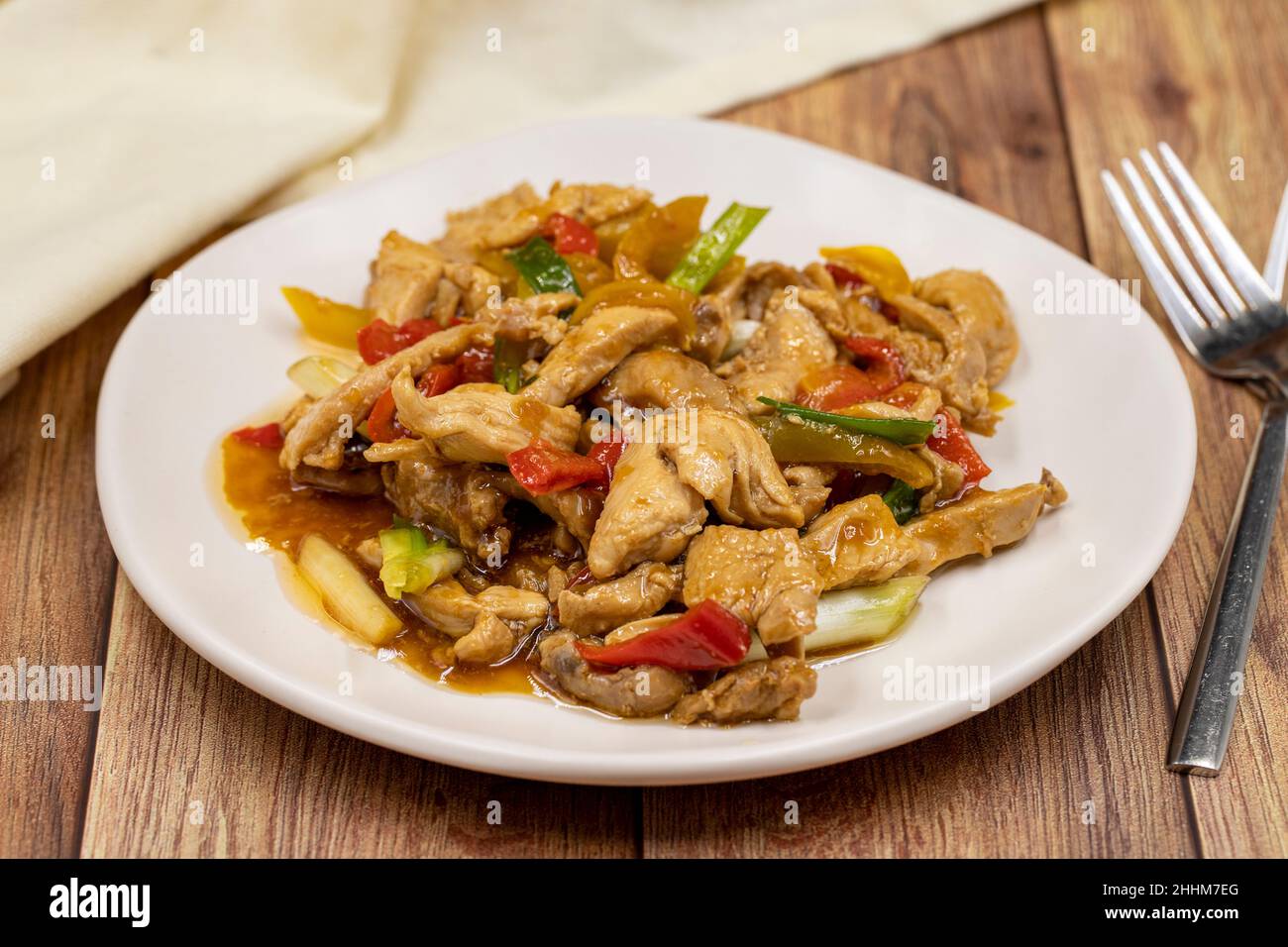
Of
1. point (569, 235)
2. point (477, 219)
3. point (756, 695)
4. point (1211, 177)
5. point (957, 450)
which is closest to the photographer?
point (756, 695)

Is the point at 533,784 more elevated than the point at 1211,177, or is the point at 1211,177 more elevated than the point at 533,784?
the point at 1211,177

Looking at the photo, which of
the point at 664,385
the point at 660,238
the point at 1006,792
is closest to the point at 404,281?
the point at 660,238

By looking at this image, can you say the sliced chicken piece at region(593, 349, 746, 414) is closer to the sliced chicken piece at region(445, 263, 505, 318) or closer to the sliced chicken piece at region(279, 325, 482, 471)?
the sliced chicken piece at region(279, 325, 482, 471)

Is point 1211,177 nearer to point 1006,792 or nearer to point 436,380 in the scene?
point 1006,792

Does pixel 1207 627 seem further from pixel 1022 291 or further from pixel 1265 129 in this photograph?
pixel 1265 129

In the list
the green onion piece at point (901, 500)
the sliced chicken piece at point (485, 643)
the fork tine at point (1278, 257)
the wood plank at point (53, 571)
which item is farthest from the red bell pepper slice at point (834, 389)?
the wood plank at point (53, 571)

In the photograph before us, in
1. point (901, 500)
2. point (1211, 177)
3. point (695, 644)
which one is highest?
point (1211, 177)
